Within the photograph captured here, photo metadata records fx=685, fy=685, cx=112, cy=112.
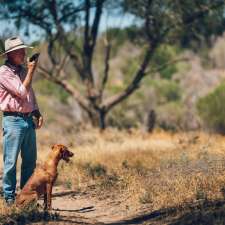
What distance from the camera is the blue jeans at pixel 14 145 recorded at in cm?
741

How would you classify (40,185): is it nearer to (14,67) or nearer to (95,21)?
(14,67)

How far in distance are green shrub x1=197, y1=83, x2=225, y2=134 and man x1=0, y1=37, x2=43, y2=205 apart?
12.7 meters

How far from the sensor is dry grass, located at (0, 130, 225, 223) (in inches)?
307

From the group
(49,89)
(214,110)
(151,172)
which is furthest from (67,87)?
(49,89)

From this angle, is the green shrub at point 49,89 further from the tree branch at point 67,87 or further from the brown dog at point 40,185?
the brown dog at point 40,185

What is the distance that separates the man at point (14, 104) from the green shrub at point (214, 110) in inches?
500


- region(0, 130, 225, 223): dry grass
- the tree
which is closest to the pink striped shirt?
region(0, 130, 225, 223): dry grass

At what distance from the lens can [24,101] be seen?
7.45 meters

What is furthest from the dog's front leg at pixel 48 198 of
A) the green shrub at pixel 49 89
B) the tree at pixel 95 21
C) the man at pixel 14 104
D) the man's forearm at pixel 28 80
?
the green shrub at pixel 49 89

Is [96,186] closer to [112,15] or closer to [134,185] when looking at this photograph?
[134,185]

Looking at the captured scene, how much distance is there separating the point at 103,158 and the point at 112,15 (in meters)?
6.96

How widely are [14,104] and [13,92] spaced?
0.16m

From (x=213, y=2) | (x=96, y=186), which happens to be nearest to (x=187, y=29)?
(x=213, y=2)

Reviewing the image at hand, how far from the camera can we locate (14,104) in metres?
7.40
